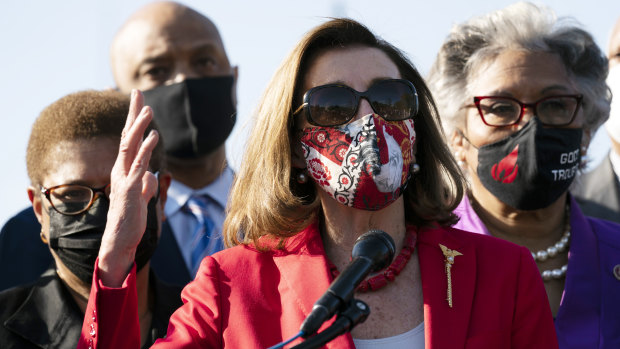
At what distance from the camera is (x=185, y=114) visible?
6.62 metres

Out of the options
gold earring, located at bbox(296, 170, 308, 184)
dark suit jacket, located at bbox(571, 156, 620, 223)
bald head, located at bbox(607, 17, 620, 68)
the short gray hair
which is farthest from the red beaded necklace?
bald head, located at bbox(607, 17, 620, 68)

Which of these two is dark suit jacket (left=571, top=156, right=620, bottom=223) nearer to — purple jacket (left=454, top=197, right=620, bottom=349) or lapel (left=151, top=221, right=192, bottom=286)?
purple jacket (left=454, top=197, right=620, bottom=349)

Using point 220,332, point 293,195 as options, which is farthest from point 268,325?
point 293,195

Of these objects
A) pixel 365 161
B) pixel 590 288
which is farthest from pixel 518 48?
pixel 365 161

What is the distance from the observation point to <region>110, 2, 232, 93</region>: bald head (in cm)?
670

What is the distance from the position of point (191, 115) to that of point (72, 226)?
232cm

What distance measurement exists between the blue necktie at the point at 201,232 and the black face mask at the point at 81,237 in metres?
1.15

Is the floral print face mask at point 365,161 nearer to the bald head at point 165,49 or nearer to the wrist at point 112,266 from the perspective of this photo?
the wrist at point 112,266

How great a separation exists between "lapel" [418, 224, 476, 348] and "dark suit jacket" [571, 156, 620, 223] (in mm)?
2858

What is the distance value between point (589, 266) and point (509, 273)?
137 cm

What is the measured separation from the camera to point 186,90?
6609mm

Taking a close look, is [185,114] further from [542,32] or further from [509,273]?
[509,273]

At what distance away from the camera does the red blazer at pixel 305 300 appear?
342cm

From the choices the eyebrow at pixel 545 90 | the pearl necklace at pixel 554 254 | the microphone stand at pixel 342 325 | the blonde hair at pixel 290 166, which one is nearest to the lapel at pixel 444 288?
the blonde hair at pixel 290 166
